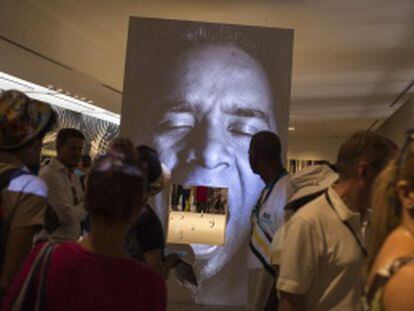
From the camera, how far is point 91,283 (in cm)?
125

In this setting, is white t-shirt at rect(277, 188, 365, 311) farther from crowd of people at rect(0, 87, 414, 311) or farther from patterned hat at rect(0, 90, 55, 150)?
patterned hat at rect(0, 90, 55, 150)

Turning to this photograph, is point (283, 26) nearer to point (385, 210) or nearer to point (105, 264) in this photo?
point (385, 210)

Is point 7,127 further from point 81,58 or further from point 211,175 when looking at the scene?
point 81,58

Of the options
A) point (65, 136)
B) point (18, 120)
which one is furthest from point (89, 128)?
point (18, 120)

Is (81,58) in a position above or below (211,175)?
above

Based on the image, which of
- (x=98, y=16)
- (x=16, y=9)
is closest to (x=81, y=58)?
(x=98, y=16)

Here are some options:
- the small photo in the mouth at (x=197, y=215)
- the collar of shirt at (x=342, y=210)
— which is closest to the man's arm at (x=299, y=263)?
the collar of shirt at (x=342, y=210)

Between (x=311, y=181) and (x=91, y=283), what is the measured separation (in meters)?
1.37

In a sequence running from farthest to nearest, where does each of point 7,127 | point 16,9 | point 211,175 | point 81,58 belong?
point 81,58 → point 16,9 → point 211,175 → point 7,127

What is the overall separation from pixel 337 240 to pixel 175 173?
296 centimetres

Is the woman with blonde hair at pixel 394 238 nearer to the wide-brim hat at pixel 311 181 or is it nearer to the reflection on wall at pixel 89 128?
the wide-brim hat at pixel 311 181

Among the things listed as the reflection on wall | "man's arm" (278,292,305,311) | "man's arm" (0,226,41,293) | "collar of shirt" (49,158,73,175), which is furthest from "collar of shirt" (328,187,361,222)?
the reflection on wall

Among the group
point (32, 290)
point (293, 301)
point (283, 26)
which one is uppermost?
point (283, 26)

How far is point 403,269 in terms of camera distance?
1.12 metres
